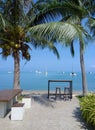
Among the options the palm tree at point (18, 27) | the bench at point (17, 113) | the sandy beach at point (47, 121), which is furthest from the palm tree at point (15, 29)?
the bench at point (17, 113)

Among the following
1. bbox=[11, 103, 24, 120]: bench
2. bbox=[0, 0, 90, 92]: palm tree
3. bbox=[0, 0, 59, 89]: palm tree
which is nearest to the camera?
bbox=[11, 103, 24, 120]: bench

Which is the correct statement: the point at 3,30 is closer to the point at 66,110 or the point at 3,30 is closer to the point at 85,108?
the point at 66,110

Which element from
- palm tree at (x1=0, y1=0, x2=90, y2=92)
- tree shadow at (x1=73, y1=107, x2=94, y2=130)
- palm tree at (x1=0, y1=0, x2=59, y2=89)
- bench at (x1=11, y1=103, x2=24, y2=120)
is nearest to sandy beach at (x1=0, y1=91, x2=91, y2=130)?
tree shadow at (x1=73, y1=107, x2=94, y2=130)

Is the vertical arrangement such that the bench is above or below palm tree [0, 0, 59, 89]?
below

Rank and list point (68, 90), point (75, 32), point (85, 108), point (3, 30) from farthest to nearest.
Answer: point (68, 90), point (3, 30), point (75, 32), point (85, 108)

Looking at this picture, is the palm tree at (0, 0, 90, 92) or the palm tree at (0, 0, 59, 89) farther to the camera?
the palm tree at (0, 0, 59, 89)

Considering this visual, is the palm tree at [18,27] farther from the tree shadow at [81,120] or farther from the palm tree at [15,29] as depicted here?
the tree shadow at [81,120]

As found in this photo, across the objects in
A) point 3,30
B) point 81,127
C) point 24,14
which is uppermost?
point 24,14

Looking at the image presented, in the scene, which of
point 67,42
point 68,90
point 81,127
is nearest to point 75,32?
point 67,42

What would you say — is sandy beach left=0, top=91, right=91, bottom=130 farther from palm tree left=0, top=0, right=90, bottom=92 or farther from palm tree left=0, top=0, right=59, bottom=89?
palm tree left=0, top=0, right=59, bottom=89

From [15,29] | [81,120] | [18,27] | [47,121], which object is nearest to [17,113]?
[47,121]

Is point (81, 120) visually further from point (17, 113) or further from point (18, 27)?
point (18, 27)

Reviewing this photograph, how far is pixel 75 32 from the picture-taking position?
28.7 feet

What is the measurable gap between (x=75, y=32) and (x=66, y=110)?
3249 millimetres
